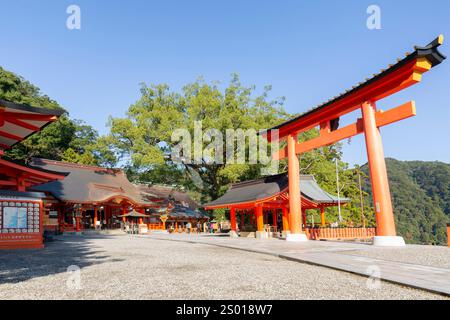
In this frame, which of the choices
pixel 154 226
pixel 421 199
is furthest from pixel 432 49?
pixel 421 199

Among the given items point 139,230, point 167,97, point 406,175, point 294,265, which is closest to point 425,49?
point 294,265

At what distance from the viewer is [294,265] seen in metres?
A: 8.65

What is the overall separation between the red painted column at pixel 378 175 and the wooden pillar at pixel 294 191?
494 centimetres

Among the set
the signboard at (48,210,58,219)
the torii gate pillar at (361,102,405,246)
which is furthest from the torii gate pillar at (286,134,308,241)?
the signboard at (48,210,58,219)

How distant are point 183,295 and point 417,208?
94.5 m

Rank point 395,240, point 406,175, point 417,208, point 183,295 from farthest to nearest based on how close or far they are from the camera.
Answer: point 406,175 < point 417,208 < point 395,240 < point 183,295

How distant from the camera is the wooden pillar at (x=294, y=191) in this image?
1752 centimetres

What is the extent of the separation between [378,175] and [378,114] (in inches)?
95.4

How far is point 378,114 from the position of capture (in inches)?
538

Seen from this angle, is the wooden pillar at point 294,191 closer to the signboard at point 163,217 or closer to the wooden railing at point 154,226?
the signboard at point 163,217

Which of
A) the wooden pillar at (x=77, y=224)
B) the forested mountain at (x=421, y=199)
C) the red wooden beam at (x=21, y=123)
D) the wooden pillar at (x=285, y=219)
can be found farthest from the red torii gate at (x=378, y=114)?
the forested mountain at (x=421, y=199)

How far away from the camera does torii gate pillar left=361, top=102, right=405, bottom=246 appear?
12.8 metres
